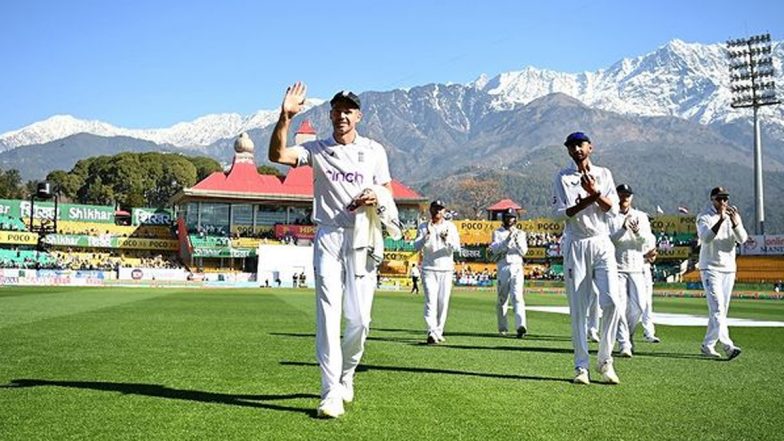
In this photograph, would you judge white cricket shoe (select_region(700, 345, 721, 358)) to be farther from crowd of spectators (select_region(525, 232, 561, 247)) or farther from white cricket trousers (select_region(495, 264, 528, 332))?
crowd of spectators (select_region(525, 232, 561, 247))

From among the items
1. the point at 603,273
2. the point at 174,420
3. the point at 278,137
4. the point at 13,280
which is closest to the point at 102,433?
the point at 174,420

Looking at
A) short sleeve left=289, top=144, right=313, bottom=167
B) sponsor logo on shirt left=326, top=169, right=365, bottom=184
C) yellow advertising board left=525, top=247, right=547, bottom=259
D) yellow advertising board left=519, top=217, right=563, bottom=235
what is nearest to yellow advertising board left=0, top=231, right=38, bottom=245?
yellow advertising board left=525, top=247, right=547, bottom=259

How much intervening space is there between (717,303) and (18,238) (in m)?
70.6

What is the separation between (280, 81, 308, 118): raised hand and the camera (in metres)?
6.16

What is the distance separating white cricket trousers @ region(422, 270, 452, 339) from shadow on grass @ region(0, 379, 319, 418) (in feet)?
19.6

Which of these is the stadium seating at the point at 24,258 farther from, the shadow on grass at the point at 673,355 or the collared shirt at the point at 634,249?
the shadow on grass at the point at 673,355

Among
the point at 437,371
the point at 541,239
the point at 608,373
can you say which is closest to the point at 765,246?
the point at 541,239

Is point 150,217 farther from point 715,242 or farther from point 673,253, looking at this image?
point 715,242

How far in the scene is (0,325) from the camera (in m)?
13.9

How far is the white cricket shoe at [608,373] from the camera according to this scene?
25.7 feet

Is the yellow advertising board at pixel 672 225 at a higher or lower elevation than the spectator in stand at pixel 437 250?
higher

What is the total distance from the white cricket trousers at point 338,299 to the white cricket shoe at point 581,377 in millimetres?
2562

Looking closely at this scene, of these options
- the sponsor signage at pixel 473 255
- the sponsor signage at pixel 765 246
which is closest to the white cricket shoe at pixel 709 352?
the sponsor signage at pixel 765 246

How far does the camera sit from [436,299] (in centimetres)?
1300
